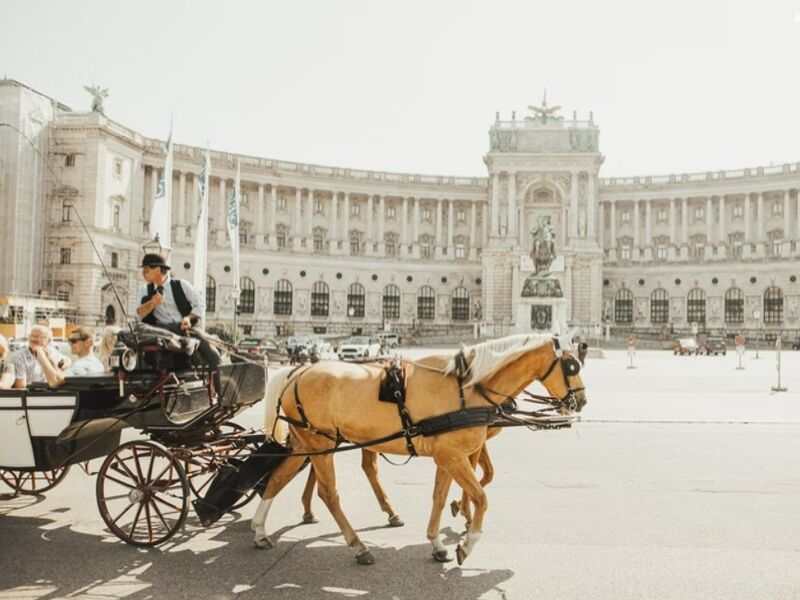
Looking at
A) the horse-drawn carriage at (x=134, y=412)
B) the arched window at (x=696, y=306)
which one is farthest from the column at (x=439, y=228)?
the horse-drawn carriage at (x=134, y=412)

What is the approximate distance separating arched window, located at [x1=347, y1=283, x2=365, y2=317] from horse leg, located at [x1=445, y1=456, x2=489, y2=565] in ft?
234

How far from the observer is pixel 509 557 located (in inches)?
274

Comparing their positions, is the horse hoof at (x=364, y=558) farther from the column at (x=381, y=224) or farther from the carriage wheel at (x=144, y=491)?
the column at (x=381, y=224)

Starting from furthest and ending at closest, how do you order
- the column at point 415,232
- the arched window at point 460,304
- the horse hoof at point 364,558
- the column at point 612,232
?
the column at point 612,232 < the column at point 415,232 < the arched window at point 460,304 < the horse hoof at point 364,558

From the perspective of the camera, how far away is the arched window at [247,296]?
73688mm

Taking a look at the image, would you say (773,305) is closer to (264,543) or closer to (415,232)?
(415,232)

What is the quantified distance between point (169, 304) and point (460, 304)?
238 feet

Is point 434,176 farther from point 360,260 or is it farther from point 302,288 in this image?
point 302,288

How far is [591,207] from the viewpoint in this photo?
77875mm

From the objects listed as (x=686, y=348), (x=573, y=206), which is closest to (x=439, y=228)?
(x=573, y=206)

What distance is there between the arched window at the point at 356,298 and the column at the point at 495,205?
1547 centimetres

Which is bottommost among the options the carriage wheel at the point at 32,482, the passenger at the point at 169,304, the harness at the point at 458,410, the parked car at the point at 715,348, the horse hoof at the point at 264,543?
the horse hoof at the point at 264,543

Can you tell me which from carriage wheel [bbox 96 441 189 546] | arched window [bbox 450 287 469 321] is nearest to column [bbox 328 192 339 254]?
arched window [bbox 450 287 469 321]

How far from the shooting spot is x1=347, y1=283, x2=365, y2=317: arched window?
256ft
